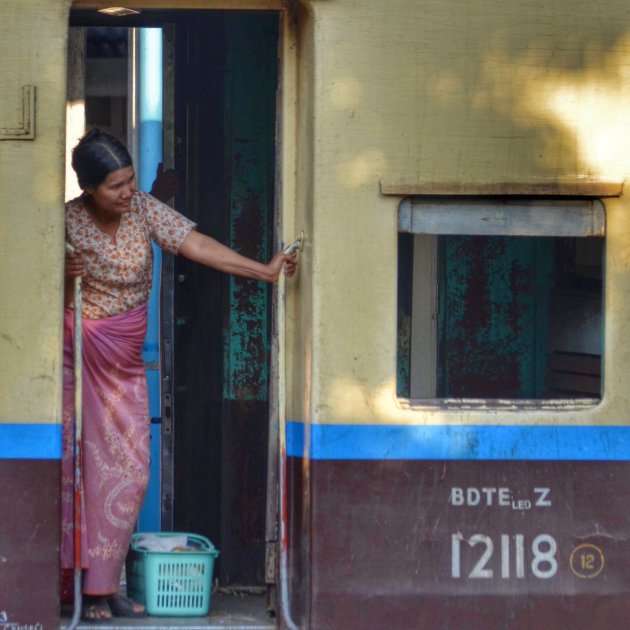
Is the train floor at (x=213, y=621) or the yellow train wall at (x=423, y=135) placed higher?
the yellow train wall at (x=423, y=135)

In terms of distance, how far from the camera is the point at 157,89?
6418 mm

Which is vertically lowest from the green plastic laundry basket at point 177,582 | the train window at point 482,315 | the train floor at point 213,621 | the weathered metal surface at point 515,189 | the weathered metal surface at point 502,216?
the train floor at point 213,621

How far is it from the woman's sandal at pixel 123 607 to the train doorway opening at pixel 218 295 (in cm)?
95

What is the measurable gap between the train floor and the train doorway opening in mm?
699

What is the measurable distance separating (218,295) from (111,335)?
1.11 metres

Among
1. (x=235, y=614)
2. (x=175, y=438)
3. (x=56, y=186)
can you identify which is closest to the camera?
(x=56, y=186)

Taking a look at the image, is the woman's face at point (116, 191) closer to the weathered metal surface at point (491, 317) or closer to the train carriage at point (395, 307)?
the train carriage at point (395, 307)

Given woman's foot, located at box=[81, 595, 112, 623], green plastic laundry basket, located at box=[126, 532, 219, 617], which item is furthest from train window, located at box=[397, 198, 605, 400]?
woman's foot, located at box=[81, 595, 112, 623]

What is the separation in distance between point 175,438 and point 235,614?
116 centimetres

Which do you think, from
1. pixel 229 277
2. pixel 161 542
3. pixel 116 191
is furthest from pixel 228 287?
pixel 161 542

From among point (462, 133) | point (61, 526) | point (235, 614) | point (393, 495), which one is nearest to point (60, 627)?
point (61, 526)

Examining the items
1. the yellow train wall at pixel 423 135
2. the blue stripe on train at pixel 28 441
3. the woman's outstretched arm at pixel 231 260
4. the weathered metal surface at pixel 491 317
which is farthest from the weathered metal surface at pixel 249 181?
the blue stripe on train at pixel 28 441

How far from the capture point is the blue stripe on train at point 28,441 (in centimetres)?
495

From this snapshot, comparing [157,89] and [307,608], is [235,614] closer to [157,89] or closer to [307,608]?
[307,608]
